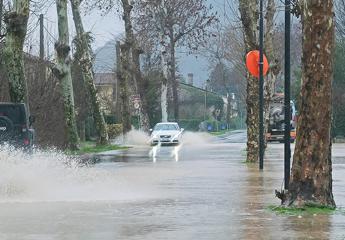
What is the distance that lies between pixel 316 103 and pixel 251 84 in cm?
1600

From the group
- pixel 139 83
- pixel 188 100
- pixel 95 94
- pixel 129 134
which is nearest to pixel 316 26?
pixel 95 94

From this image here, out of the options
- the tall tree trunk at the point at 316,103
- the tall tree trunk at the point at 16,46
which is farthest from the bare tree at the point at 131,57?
the tall tree trunk at the point at 316,103

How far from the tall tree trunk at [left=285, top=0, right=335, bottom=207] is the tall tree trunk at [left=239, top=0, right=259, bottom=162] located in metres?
15.5

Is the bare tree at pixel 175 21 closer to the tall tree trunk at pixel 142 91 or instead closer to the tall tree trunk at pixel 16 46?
the tall tree trunk at pixel 142 91

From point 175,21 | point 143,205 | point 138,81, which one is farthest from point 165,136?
point 143,205

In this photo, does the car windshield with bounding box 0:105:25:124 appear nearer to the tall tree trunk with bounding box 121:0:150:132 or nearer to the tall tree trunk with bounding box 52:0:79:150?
the tall tree trunk with bounding box 52:0:79:150

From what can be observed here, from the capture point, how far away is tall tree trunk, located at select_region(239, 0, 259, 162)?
29.1m

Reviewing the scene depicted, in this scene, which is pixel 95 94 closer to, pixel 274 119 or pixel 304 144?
pixel 274 119

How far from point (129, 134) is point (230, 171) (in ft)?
106

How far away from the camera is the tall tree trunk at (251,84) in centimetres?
2906

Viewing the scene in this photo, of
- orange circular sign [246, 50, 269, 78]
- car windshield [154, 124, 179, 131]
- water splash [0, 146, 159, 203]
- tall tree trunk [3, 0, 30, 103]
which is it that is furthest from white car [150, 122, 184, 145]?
water splash [0, 146, 159, 203]

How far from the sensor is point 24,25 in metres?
28.9

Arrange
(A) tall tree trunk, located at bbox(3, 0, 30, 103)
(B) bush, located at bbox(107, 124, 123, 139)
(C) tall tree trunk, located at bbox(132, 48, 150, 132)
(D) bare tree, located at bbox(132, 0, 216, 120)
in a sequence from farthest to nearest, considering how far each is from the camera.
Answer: (D) bare tree, located at bbox(132, 0, 216, 120) → (C) tall tree trunk, located at bbox(132, 48, 150, 132) → (B) bush, located at bbox(107, 124, 123, 139) → (A) tall tree trunk, located at bbox(3, 0, 30, 103)

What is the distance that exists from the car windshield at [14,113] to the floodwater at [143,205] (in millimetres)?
2285
